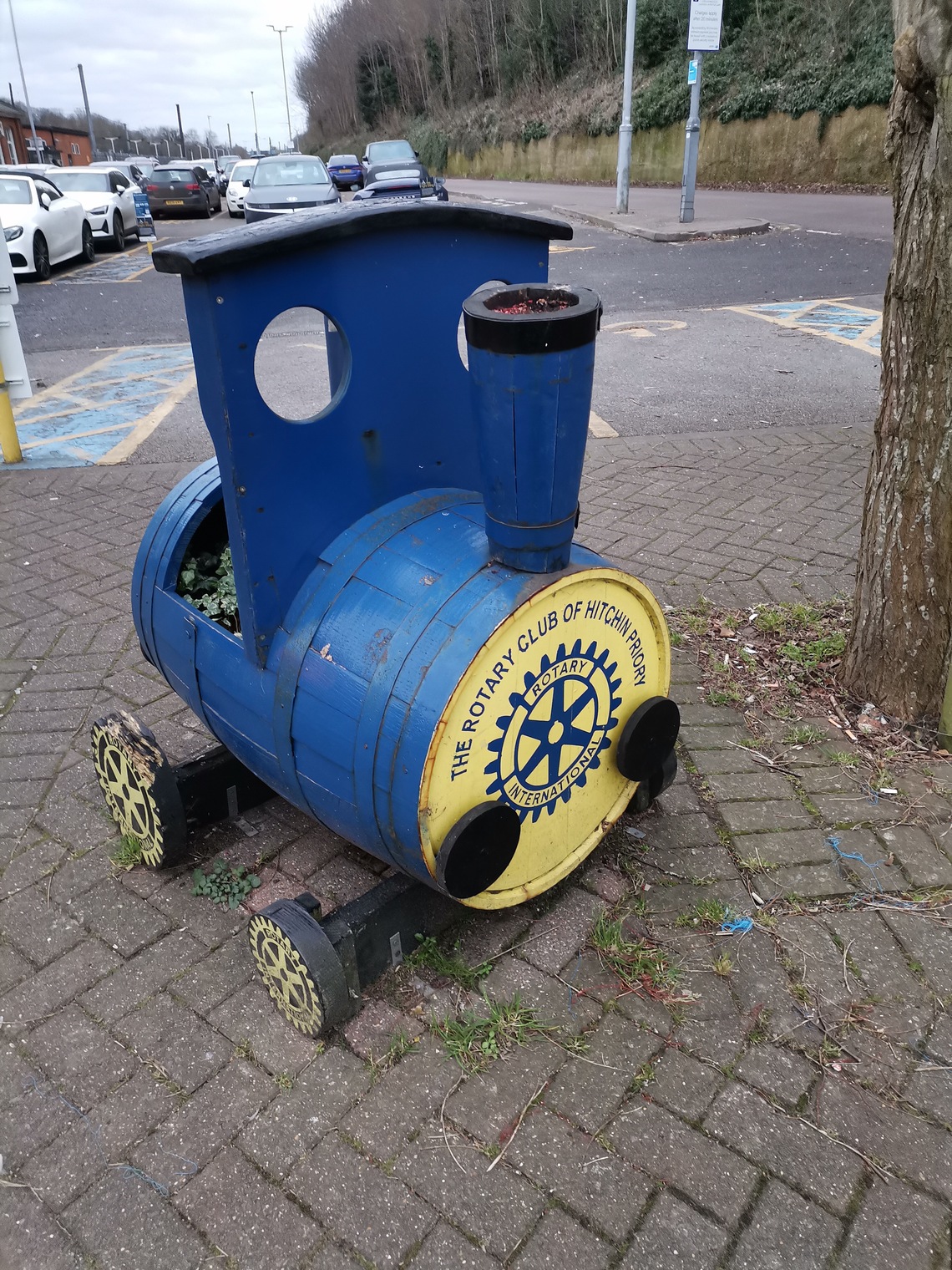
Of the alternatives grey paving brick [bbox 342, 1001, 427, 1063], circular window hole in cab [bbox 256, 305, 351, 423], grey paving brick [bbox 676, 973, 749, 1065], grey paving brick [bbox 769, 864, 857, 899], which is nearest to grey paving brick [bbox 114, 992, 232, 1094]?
grey paving brick [bbox 342, 1001, 427, 1063]

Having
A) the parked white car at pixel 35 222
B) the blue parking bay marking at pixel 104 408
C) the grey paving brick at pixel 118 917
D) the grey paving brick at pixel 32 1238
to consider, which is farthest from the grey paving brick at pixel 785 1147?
the parked white car at pixel 35 222

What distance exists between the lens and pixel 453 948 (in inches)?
97.0

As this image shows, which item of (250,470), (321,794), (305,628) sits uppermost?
(250,470)

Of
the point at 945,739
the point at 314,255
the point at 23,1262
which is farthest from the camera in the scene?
the point at 945,739

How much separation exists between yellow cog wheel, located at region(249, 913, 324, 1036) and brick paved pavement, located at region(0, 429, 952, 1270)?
3.0 inches

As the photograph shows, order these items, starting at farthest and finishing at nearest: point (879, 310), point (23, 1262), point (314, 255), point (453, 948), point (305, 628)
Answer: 1. point (879, 310)
2. point (453, 948)
3. point (305, 628)
4. point (314, 255)
5. point (23, 1262)

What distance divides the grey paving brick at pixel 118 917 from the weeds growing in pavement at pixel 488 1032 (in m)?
0.88

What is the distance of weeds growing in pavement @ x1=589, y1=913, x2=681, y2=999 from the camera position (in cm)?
234

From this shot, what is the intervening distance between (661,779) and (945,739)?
1.16m

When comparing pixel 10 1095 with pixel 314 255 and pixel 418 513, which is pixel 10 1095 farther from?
pixel 314 255

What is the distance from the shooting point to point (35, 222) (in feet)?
44.6

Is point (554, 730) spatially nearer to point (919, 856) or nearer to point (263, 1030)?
point (263, 1030)

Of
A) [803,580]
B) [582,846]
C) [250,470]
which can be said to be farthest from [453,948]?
[803,580]

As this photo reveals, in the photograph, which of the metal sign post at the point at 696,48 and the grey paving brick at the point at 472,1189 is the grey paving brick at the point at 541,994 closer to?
the grey paving brick at the point at 472,1189
